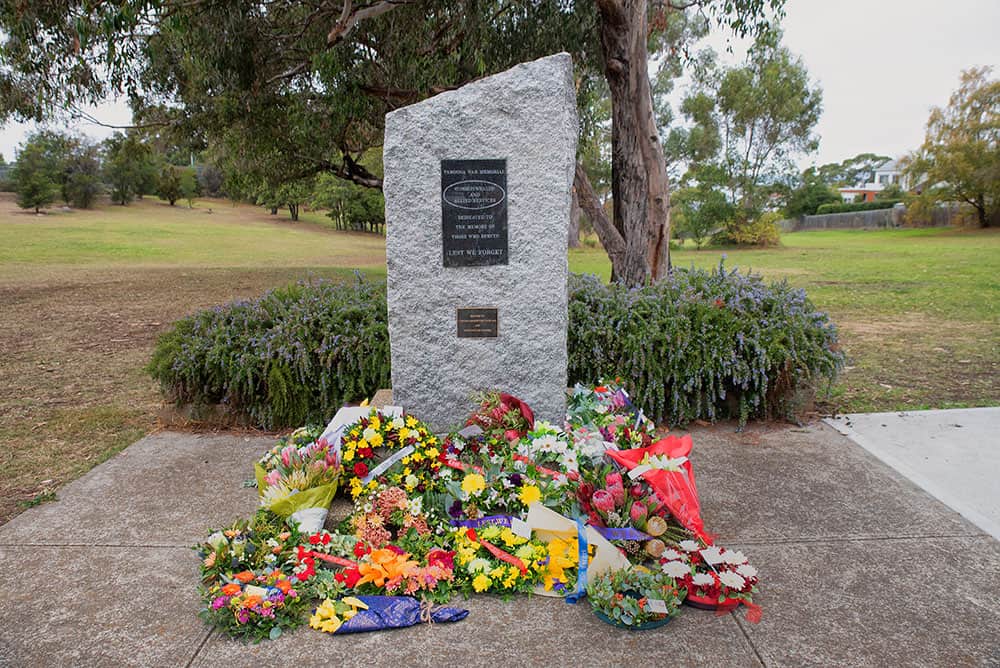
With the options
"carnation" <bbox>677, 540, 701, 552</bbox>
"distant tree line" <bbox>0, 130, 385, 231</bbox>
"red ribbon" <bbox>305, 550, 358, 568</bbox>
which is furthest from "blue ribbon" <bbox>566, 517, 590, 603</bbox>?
"distant tree line" <bbox>0, 130, 385, 231</bbox>

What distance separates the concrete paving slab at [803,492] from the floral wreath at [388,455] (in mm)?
1482

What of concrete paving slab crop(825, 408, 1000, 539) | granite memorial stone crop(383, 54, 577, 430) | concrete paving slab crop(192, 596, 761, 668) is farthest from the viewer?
granite memorial stone crop(383, 54, 577, 430)

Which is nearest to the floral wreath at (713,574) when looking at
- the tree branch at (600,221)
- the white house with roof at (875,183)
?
the tree branch at (600,221)

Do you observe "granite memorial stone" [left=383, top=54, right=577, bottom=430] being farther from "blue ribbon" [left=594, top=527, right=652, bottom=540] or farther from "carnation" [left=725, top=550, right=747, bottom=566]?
"carnation" [left=725, top=550, right=747, bottom=566]

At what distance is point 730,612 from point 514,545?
0.94m

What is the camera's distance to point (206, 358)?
489cm

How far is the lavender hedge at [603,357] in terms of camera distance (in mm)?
4840

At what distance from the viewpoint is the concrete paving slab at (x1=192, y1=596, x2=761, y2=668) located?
2.48 m

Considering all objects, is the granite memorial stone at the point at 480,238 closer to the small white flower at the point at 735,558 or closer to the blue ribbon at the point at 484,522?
the blue ribbon at the point at 484,522

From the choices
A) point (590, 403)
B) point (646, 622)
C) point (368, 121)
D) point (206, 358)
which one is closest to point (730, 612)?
point (646, 622)

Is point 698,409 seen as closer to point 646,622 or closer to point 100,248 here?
point 646,622

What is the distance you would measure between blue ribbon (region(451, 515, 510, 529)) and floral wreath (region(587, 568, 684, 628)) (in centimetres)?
62

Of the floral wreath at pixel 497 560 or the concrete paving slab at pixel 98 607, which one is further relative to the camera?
the floral wreath at pixel 497 560

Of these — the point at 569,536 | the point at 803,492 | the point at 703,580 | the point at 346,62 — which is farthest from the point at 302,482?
the point at 346,62
